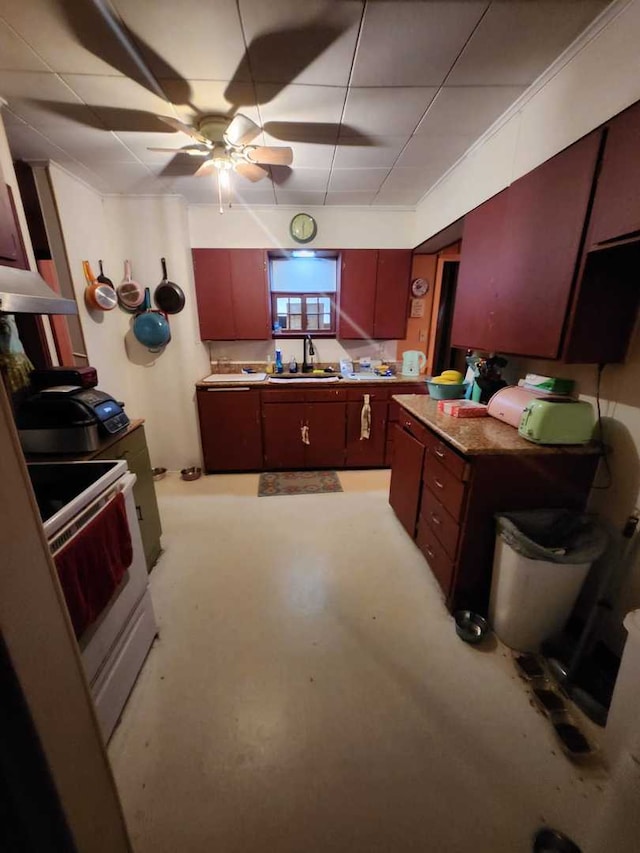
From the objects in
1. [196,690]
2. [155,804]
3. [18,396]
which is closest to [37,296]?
[18,396]

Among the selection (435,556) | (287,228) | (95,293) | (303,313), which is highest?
(287,228)

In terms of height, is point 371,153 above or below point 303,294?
above

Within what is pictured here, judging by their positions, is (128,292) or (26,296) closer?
(26,296)

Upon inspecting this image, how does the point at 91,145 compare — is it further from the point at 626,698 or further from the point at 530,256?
the point at 626,698

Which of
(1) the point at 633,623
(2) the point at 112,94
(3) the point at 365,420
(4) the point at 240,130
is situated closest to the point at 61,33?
(2) the point at 112,94

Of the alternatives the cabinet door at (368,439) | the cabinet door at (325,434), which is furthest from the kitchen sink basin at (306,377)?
the cabinet door at (368,439)

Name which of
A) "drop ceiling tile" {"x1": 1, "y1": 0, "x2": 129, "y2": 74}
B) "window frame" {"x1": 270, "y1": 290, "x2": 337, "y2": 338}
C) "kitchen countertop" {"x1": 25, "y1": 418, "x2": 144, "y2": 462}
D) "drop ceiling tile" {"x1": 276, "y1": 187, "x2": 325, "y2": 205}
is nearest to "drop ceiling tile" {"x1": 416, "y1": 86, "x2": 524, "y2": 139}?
"drop ceiling tile" {"x1": 276, "y1": 187, "x2": 325, "y2": 205}

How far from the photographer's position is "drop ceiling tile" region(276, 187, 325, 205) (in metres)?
2.81

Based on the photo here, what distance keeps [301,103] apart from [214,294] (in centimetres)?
175

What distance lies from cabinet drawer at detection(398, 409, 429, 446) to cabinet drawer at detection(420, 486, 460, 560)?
1.02 feet

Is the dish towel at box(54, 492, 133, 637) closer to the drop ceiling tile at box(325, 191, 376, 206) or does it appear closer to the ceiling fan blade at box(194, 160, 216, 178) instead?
the ceiling fan blade at box(194, 160, 216, 178)

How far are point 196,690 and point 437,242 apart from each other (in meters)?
3.62

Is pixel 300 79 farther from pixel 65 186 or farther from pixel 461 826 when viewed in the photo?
pixel 461 826

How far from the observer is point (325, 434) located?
126 inches
